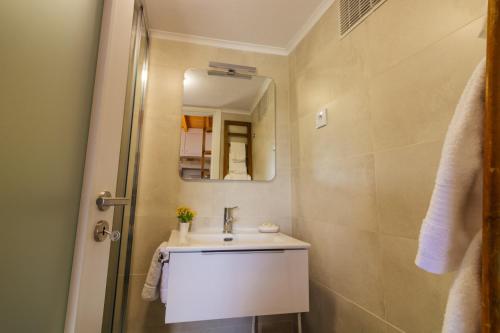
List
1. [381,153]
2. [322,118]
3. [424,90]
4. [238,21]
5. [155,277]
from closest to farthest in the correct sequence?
[424,90] → [381,153] → [155,277] → [322,118] → [238,21]

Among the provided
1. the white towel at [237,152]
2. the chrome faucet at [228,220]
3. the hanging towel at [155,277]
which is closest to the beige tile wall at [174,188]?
the chrome faucet at [228,220]

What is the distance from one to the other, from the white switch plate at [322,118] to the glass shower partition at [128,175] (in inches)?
43.9

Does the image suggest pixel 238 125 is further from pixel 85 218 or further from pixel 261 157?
pixel 85 218

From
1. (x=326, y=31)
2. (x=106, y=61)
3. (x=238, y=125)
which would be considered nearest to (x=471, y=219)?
(x=106, y=61)

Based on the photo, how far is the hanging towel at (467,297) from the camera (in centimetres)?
32

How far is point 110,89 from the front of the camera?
0.72 m

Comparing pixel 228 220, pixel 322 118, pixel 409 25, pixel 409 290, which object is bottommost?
pixel 409 290

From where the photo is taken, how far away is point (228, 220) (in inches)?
67.4

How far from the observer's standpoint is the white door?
0.62 m

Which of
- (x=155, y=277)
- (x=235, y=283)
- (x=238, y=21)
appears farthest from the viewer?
(x=238, y=21)

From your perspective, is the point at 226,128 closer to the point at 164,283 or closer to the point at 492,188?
the point at 164,283

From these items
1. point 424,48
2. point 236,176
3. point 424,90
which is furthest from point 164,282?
point 424,48

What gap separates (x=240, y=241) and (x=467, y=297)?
132 centimetres

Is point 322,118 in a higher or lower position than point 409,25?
lower
